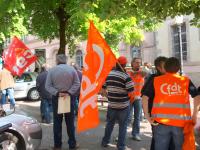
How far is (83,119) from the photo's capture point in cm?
721

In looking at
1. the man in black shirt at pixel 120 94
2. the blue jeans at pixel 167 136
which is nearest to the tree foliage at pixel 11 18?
the man in black shirt at pixel 120 94

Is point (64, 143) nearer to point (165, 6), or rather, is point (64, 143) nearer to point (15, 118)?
point (15, 118)

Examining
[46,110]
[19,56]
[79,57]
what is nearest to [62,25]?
[19,56]

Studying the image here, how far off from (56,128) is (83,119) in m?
1.58

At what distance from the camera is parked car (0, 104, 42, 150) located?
7277mm

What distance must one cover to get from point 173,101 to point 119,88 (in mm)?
2552

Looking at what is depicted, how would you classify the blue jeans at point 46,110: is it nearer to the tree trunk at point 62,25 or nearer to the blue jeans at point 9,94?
the blue jeans at point 9,94

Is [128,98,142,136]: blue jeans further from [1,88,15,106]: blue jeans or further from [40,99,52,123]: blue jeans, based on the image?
[1,88,15,106]: blue jeans

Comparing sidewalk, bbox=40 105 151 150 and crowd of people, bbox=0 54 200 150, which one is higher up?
crowd of people, bbox=0 54 200 150

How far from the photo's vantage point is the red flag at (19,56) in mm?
13334

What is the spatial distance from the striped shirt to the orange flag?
1018 mm

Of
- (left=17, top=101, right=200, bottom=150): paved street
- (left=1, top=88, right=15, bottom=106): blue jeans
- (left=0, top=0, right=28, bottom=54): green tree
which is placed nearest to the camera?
(left=17, top=101, right=200, bottom=150): paved street

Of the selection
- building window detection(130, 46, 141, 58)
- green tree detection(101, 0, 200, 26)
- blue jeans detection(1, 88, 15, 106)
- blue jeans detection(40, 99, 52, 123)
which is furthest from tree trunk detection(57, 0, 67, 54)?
building window detection(130, 46, 141, 58)

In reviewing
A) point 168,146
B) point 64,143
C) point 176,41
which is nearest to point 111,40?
point 176,41
